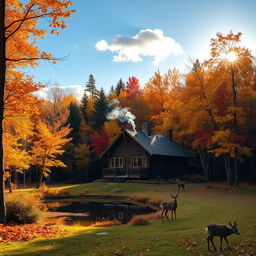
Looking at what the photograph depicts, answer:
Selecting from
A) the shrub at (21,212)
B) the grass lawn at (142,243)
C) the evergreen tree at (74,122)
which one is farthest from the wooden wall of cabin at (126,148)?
the shrub at (21,212)

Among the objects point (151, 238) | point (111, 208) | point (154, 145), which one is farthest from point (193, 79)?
point (151, 238)

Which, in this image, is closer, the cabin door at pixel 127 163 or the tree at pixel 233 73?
the tree at pixel 233 73

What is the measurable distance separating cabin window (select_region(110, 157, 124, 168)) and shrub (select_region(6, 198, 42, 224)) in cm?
2720

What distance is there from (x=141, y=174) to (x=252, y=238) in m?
28.1

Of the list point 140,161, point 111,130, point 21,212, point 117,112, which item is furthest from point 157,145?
point 21,212

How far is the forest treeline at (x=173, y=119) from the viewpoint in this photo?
18.1 metres

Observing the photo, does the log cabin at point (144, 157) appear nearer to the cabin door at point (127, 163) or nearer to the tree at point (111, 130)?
the cabin door at point (127, 163)

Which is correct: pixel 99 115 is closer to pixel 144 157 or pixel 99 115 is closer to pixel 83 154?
pixel 83 154

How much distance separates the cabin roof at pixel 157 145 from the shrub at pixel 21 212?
2303 cm

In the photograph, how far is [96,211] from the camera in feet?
71.1

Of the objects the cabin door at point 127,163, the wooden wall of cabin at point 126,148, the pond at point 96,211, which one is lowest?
the pond at point 96,211

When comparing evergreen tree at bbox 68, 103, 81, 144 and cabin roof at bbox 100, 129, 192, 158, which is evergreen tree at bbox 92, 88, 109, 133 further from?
cabin roof at bbox 100, 129, 192, 158

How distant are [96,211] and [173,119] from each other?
78.1 ft

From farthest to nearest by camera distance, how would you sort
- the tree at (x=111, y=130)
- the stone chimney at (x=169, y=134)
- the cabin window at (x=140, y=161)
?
the tree at (x=111, y=130), the stone chimney at (x=169, y=134), the cabin window at (x=140, y=161)
